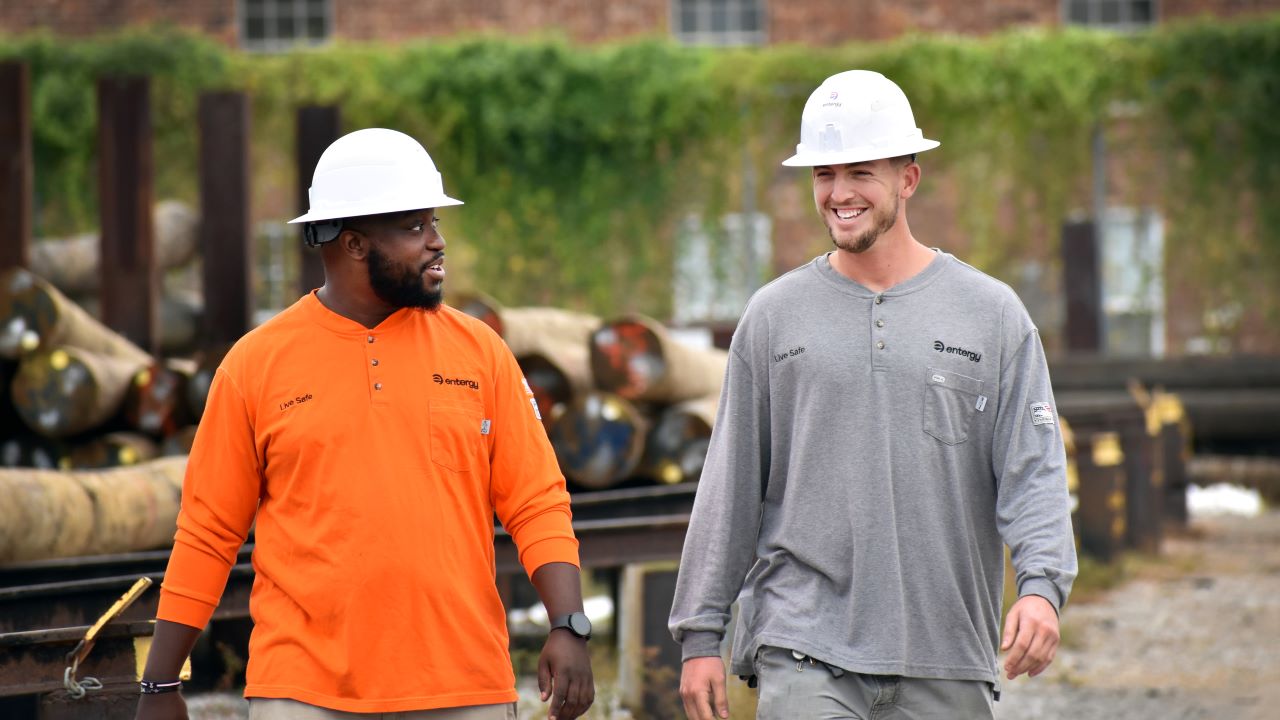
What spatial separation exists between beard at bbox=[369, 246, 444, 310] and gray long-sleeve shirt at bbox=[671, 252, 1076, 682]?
705 mm

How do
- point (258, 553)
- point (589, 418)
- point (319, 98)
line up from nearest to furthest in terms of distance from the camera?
point (258, 553)
point (589, 418)
point (319, 98)

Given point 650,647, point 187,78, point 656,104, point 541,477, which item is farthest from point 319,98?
point 541,477

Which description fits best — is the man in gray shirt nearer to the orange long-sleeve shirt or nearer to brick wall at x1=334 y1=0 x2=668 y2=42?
the orange long-sleeve shirt

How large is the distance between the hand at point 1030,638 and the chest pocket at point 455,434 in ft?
3.80

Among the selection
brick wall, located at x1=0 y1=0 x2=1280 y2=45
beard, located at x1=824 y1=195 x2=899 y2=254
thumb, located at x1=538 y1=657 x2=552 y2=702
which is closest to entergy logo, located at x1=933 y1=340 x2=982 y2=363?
beard, located at x1=824 y1=195 x2=899 y2=254

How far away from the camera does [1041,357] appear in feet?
12.2

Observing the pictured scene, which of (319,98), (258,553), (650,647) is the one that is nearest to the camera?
(258,553)

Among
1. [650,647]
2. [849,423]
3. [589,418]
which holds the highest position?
[849,423]

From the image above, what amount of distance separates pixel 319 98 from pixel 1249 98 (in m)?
10.5

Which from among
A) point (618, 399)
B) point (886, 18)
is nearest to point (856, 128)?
point (618, 399)

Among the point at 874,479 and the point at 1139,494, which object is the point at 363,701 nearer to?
the point at 874,479

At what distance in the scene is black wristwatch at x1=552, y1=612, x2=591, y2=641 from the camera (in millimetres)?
3543

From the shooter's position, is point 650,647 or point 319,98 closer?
point 650,647

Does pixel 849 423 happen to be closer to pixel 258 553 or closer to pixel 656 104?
pixel 258 553
